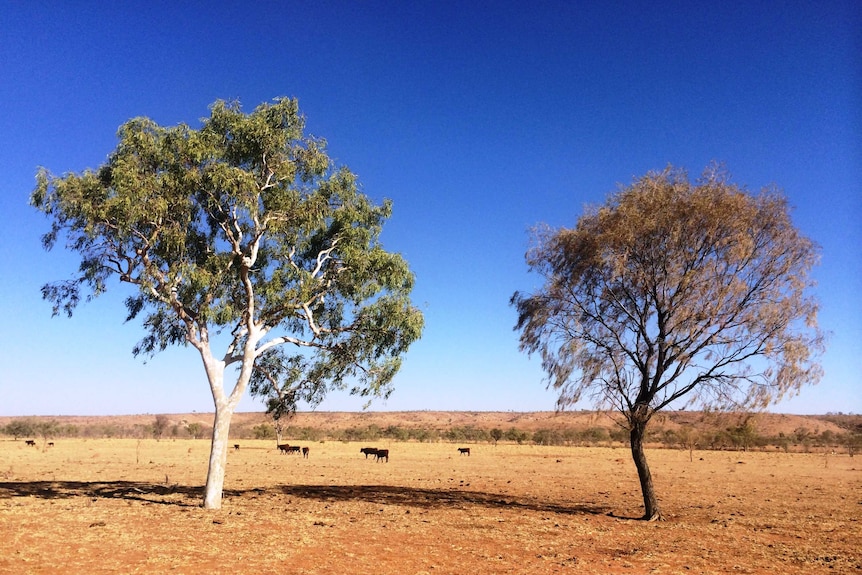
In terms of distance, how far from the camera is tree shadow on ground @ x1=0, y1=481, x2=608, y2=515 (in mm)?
20672

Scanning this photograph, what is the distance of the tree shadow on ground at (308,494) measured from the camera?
20.7 metres

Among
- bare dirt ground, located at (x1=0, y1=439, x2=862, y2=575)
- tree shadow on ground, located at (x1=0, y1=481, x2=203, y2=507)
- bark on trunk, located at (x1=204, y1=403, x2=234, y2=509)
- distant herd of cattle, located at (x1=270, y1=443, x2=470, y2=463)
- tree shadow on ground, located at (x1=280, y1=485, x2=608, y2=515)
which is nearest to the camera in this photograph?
bare dirt ground, located at (x1=0, y1=439, x2=862, y2=575)

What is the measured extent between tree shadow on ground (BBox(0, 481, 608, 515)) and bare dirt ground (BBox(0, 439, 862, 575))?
0.08 metres

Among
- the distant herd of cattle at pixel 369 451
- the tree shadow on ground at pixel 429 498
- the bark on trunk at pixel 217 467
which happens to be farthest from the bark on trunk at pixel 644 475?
the distant herd of cattle at pixel 369 451

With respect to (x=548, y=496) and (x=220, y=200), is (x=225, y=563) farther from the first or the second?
(x=548, y=496)

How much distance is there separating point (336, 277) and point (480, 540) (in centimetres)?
999

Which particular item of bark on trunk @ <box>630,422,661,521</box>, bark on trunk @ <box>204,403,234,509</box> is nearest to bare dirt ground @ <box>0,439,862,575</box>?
bark on trunk @ <box>630,422,661,521</box>

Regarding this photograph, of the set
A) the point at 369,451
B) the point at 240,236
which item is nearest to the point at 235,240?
A: the point at 240,236

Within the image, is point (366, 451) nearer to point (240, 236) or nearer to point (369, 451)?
point (369, 451)

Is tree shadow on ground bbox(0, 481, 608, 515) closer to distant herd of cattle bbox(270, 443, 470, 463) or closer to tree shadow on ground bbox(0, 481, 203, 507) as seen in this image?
tree shadow on ground bbox(0, 481, 203, 507)

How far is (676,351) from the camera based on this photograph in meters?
18.2

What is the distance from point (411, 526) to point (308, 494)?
886cm

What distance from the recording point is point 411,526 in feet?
53.2

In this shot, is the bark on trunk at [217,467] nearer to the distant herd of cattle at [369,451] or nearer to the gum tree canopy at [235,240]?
the gum tree canopy at [235,240]
